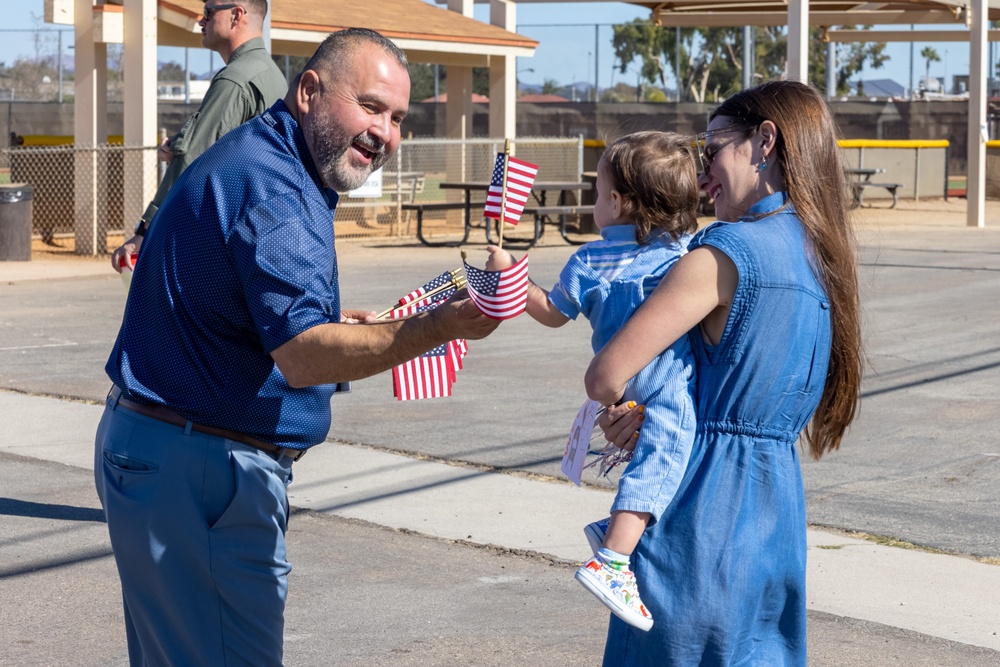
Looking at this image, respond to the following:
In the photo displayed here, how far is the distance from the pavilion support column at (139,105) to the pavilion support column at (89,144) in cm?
69

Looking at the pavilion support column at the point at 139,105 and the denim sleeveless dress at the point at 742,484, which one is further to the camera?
the pavilion support column at the point at 139,105

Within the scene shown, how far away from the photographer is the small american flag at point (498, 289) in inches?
99.1

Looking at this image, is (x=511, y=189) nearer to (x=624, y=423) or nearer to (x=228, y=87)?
(x=624, y=423)

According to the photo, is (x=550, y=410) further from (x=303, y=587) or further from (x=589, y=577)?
(x=589, y=577)

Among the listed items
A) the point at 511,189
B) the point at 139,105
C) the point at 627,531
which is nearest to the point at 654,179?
the point at 511,189

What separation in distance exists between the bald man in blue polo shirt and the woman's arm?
14.6 inches

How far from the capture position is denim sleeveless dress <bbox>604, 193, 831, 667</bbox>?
8.89ft

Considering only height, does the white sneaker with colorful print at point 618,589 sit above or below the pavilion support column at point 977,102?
below

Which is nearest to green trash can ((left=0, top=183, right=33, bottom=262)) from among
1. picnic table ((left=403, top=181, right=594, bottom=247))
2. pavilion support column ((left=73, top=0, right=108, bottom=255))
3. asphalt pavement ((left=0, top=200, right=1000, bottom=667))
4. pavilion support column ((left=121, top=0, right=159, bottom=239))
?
pavilion support column ((left=73, top=0, right=108, bottom=255))

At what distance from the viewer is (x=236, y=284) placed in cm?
273

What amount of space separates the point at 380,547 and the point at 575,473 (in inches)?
97.8

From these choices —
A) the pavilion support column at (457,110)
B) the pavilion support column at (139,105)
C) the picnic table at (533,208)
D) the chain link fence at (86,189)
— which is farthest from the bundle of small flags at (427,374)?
the pavilion support column at (457,110)

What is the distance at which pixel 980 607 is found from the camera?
16.0ft

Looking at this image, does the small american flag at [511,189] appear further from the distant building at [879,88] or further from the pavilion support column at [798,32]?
the distant building at [879,88]
